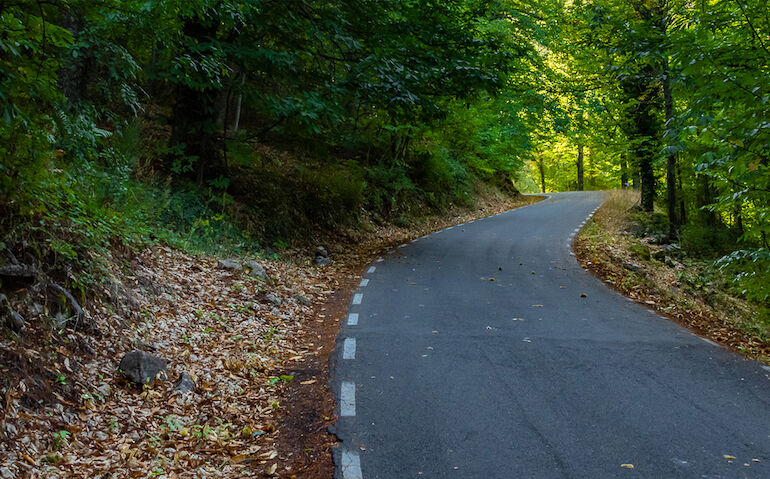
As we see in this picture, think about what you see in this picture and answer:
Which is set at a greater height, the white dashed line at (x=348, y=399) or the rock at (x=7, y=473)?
the rock at (x=7, y=473)

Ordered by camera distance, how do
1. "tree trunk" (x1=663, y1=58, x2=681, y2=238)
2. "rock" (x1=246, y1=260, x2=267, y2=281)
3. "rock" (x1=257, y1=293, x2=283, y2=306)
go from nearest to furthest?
"rock" (x1=257, y1=293, x2=283, y2=306) < "rock" (x1=246, y1=260, x2=267, y2=281) < "tree trunk" (x1=663, y1=58, x2=681, y2=238)

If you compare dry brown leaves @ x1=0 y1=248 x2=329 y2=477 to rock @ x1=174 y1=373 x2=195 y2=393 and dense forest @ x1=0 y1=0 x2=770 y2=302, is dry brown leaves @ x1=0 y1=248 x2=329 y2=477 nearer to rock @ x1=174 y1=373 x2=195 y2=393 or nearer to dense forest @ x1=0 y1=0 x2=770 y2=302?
rock @ x1=174 y1=373 x2=195 y2=393

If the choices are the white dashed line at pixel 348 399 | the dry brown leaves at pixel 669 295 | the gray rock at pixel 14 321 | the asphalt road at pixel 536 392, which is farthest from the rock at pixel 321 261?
the gray rock at pixel 14 321

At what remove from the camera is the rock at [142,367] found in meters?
5.05

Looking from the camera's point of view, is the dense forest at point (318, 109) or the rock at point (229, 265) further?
the rock at point (229, 265)

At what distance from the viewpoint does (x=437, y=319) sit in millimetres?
7848

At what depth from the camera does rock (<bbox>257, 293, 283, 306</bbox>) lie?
8445mm

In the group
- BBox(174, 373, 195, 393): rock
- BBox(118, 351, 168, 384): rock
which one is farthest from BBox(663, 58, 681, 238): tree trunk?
BBox(118, 351, 168, 384): rock

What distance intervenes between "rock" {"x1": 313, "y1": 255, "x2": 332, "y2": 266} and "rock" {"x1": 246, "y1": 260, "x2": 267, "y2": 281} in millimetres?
2500

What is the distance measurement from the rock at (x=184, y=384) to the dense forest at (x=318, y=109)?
59.3 inches

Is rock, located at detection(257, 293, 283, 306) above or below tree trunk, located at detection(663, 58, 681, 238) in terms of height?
below

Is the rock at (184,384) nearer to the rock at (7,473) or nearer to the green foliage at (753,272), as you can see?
the rock at (7,473)

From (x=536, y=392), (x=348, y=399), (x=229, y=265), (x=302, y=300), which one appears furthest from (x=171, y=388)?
(x=229, y=265)

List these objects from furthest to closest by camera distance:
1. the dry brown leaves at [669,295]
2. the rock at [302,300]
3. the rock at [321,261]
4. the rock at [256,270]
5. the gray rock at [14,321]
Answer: the rock at [321,261], the rock at [256,270], the rock at [302,300], the dry brown leaves at [669,295], the gray rock at [14,321]
